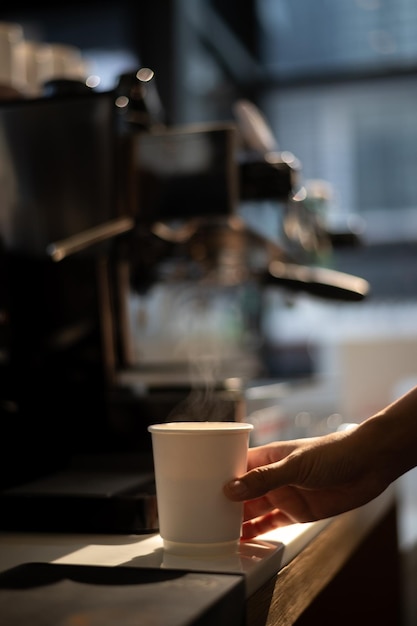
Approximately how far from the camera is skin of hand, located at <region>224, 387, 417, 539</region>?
3.19 ft

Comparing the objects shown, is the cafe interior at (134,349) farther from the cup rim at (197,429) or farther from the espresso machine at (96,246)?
the cup rim at (197,429)

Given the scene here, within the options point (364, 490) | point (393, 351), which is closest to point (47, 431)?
point (364, 490)

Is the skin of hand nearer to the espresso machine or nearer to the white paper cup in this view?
the white paper cup

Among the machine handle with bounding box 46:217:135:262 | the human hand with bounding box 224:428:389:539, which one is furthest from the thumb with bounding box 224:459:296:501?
the machine handle with bounding box 46:217:135:262

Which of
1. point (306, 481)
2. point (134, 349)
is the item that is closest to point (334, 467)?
point (306, 481)

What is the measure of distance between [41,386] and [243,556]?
2.41 feet

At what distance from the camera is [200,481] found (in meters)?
0.90

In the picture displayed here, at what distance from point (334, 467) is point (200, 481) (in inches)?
6.4

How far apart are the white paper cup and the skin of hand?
55 millimetres

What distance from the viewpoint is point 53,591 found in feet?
2.56

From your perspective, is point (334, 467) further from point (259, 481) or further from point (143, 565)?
point (143, 565)

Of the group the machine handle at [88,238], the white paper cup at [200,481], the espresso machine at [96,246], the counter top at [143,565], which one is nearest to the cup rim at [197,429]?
the white paper cup at [200,481]

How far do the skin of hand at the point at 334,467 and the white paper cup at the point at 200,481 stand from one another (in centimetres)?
5

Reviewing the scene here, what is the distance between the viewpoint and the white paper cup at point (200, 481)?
2.95 feet
